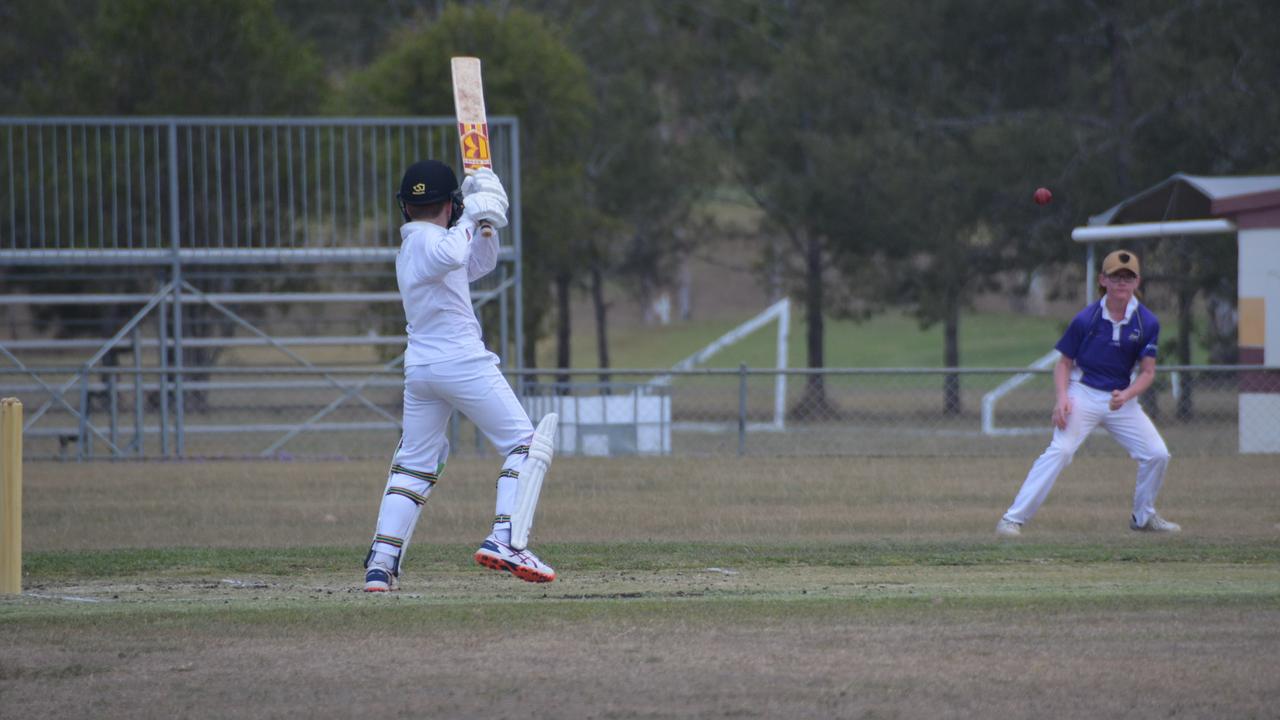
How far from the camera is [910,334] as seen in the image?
170ft

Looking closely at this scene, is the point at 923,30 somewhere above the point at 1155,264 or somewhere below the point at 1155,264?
above

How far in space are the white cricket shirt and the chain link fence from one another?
325 inches

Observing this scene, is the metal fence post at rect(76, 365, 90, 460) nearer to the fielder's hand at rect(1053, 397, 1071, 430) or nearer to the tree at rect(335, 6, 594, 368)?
the tree at rect(335, 6, 594, 368)

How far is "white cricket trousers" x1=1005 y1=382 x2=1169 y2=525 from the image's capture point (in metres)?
10.6

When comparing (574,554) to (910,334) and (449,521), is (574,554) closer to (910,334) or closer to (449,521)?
(449,521)

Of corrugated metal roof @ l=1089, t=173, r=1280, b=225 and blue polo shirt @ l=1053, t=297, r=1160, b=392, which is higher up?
corrugated metal roof @ l=1089, t=173, r=1280, b=225

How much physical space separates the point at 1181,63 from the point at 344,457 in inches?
583

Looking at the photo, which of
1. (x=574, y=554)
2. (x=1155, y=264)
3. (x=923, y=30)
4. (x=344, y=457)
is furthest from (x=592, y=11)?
(x=574, y=554)

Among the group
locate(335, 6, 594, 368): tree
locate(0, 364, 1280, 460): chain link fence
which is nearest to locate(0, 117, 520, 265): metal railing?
locate(335, 6, 594, 368): tree

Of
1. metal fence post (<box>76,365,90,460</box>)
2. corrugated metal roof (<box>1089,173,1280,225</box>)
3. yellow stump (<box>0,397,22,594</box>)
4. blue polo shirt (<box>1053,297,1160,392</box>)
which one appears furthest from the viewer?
corrugated metal roof (<box>1089,173,1280,225</box>)

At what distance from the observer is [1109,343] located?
35.3 feet

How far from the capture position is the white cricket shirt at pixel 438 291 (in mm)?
7758

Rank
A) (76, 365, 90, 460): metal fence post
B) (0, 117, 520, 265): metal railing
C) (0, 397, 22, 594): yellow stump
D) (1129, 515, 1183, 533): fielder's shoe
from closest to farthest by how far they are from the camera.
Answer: (0, 397, 22, 594): yellow stump < (1129, 515, 1183, 533): fielder's shoe < (76, 365, 90, 460): metal fence post < (0, 117, 520, 265): metal railing

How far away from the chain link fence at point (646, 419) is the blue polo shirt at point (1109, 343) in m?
4.83
